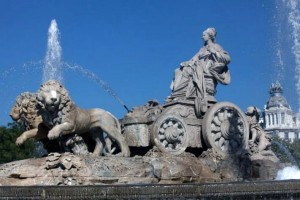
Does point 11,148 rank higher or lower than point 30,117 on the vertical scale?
higher

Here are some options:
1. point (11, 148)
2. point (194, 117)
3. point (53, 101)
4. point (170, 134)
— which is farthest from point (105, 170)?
point (11, 148)

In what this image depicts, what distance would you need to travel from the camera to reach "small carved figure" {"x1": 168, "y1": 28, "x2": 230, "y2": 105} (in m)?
14.9

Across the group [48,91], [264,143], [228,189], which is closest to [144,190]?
[228,189]

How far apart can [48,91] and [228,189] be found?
463 centimetres

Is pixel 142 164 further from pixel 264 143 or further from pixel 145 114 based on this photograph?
pixel 264 143

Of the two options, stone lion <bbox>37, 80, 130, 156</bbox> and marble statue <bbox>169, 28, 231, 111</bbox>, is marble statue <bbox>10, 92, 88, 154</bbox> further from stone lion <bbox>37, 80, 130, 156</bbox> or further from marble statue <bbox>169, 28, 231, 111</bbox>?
marble statue <bbox>169, 28, 231, 111</bbox>

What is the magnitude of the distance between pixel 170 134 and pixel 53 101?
2.86 metres

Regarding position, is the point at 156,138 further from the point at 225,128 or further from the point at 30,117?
the point at 30,117

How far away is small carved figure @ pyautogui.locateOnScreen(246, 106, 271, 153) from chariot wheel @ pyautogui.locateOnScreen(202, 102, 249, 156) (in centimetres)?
51

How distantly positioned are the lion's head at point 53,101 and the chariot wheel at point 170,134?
213cm

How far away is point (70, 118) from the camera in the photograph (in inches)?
513

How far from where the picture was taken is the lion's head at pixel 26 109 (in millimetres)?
14188

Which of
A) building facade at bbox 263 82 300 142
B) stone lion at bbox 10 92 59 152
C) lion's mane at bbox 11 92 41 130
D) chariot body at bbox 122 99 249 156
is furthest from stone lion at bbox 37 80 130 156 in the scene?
building facade at bbox 263 82 300 142

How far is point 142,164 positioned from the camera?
12867 mm
